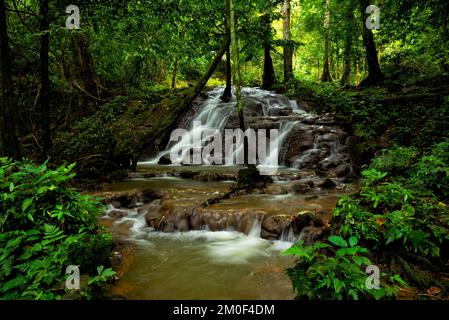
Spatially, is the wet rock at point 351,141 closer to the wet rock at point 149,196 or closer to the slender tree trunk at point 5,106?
the wet rock at point 149,196

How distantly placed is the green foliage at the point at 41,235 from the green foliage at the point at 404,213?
2.96 meters

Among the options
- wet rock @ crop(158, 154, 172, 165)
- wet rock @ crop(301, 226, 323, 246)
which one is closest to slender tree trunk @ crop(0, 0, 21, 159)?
wet rock @ crop(301, 226, 323, 246)

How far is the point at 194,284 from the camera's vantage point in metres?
3.75

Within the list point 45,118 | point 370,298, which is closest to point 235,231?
point 370,298

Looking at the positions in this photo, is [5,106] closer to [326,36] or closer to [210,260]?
[210,260]

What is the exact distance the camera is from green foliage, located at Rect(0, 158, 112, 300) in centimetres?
279

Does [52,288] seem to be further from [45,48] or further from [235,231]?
[45,48]

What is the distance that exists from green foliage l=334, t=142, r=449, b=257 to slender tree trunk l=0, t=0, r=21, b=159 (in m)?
5.76

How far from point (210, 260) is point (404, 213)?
2.67 m

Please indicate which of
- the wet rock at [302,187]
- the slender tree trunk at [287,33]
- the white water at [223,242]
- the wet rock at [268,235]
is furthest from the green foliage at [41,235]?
the slender tree trunk at [287,33]

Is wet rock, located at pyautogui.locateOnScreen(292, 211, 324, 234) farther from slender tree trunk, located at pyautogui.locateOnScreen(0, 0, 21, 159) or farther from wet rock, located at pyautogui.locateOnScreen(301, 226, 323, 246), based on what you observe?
slender tree trunk, located at pyautogui.locateOnScreen(0, 0, 21, 159)

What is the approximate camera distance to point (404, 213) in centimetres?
356

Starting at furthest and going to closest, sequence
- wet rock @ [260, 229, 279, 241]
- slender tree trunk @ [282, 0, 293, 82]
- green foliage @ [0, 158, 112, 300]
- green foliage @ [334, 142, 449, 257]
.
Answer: slender tree trunk @ [282, 0, 293, 82]
wet rock @ [260, 229, 279, 241]
green foliage @ [334, 142, 449, 257]
green foliage @ [0, 158, 112, 300]

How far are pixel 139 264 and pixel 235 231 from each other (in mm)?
1883
